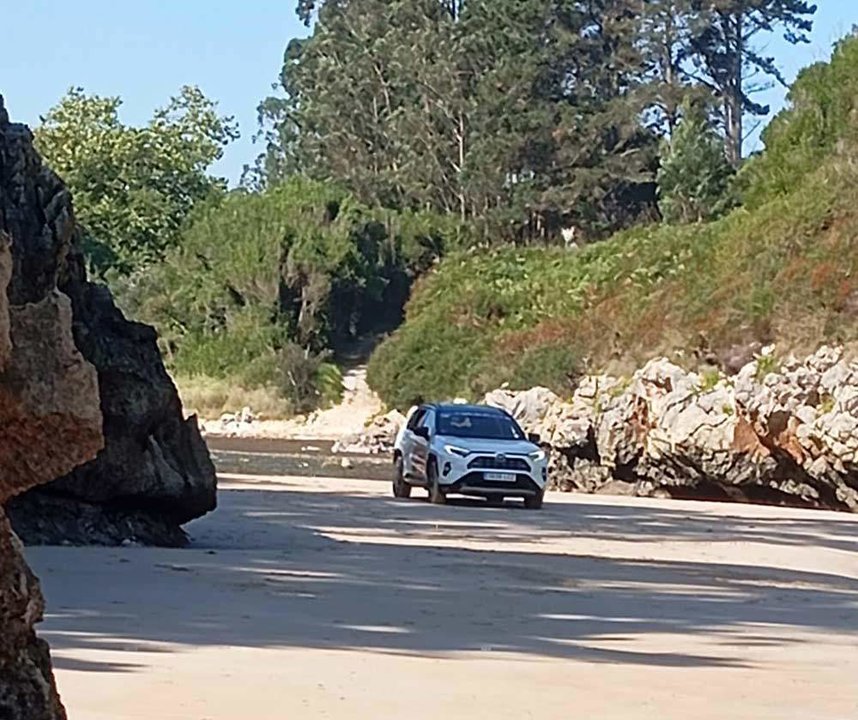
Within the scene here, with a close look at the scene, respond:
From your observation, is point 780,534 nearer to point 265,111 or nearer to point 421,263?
point 421,263

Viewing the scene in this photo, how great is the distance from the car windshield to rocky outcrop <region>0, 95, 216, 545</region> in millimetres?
10055

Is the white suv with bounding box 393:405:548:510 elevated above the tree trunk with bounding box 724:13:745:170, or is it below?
below

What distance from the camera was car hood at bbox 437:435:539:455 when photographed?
28.4m

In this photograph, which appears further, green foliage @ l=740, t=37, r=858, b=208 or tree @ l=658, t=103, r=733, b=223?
tree @ l=658, t=103, r=733, b=223

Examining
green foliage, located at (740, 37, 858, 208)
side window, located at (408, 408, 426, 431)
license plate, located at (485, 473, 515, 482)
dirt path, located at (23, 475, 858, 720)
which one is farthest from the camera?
green foliage, located at (740, 37, 858, 208)

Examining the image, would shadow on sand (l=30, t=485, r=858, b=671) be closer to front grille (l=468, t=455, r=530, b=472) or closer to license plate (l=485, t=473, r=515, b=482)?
front grille (l=468, t=455, r=530, b=472)

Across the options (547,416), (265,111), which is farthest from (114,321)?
(265,111)

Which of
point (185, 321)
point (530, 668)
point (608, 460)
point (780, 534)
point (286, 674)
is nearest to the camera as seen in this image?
point (286, 674)

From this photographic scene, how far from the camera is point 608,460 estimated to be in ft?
147

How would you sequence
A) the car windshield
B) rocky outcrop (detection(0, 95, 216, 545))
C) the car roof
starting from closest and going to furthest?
1. rocky outcrop (detection(0, 95, 216, 545))
2. the car windshield
3. the car roof

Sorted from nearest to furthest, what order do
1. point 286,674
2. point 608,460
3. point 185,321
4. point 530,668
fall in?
1. point 286,674
2. point 530,668
3. point 608,460
4. point 185,321

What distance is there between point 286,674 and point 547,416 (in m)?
39.1

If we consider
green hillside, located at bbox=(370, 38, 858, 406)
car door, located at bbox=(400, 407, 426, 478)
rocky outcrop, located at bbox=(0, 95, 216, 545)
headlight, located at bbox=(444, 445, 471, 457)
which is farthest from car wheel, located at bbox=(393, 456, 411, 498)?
green hillside, located at bbox=(370, 38, 858, 406)

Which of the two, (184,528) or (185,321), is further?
(185,321)
